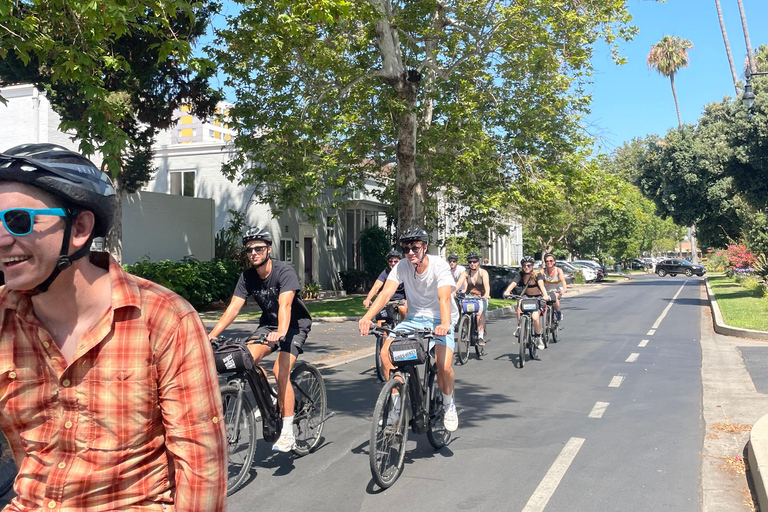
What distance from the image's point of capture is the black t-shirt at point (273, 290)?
571 centimetres

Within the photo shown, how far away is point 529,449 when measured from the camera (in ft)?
20.9

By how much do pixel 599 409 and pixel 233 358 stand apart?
15.7ft

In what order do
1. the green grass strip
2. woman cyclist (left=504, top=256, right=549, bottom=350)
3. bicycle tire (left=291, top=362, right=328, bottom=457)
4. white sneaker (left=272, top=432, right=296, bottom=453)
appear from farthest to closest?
the green grass strip → woman cyclist (left=504, top=256, right=549, bottom=350) → bicycle tire (left=291, top=362, right=328, bottom=457) → white sneaker (left=272, top=432, right=296, bottom=453)

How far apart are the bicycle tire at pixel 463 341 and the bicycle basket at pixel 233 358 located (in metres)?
6.81

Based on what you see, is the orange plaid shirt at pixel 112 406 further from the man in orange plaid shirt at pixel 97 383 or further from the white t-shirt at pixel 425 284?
the white t-shirt at pixel 425 284

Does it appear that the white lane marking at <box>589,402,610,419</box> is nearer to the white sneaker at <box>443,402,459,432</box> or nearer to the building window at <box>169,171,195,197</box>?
the white sneaker at <box>443,402,459,432</box>

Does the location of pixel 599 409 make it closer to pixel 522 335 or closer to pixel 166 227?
pixel 522 335

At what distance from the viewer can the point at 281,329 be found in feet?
17.9

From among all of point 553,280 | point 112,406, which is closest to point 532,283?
point 553,280

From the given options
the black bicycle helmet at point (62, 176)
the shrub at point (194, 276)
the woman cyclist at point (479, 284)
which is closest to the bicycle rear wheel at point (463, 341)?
Answer: the woman cyclist at point (479, 284)

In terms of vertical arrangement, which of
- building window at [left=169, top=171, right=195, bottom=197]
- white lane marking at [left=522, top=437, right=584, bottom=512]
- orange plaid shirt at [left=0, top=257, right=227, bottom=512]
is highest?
building window at [left=169, top=171, right=195, bottom=197]

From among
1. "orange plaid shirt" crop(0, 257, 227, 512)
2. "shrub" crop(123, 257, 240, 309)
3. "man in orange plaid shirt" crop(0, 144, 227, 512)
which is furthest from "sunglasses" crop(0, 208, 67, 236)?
"shrub" crop(123, 257, 240, 309)

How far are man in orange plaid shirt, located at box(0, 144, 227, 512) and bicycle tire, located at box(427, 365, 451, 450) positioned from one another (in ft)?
14.8

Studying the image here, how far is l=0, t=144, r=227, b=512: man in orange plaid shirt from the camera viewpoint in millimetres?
1663
